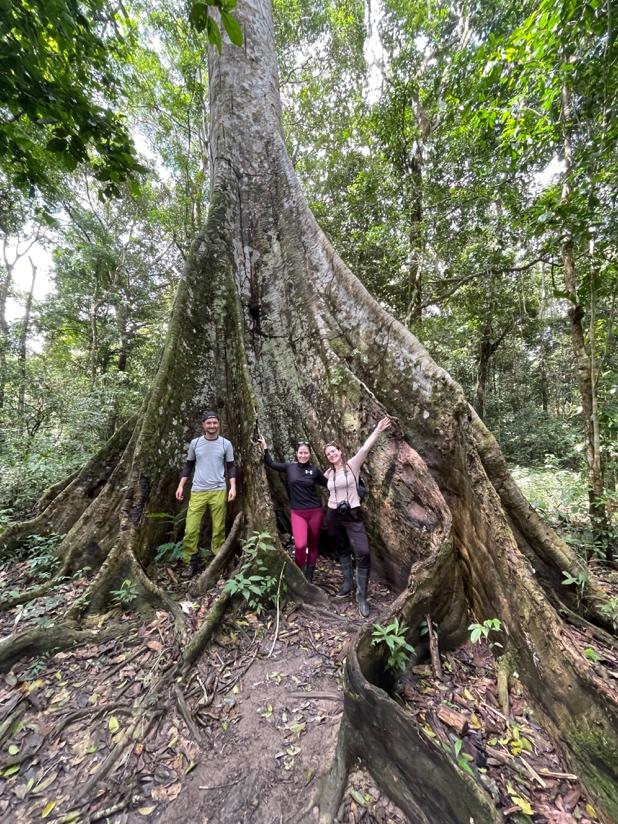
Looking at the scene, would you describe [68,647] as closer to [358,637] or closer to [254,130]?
[358,637]

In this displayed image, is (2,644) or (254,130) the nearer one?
(2,644)

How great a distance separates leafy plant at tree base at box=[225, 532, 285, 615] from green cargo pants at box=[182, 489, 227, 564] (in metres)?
0.51

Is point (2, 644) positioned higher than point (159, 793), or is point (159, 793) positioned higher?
point (2, 644)

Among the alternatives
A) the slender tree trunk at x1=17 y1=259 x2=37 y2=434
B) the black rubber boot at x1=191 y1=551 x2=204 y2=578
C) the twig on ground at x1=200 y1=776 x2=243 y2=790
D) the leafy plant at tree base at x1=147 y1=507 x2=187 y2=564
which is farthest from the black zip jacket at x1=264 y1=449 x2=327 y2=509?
the slender tree trunk at x1=17 y1=259 x2=37 y2=434

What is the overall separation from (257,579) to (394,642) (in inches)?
46.8

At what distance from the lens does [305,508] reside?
3455 mm

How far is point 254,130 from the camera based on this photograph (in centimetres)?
480

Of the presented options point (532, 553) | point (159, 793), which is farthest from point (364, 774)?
point (532, 553)

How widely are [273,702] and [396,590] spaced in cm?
148

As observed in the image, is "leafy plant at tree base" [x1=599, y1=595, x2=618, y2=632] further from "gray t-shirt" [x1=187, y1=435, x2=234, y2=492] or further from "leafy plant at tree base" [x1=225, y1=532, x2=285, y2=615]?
"gray t-shirt" [x1=187, y1=435, x2=234, y2=492]

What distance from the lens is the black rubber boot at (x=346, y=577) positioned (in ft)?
11.0

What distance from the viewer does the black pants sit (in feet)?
10.5

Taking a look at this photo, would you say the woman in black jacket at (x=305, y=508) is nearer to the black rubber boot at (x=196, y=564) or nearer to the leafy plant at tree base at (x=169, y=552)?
the black rubber boot at (x=196, y=564)

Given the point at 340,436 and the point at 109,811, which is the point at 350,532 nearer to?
the point at 340,436
